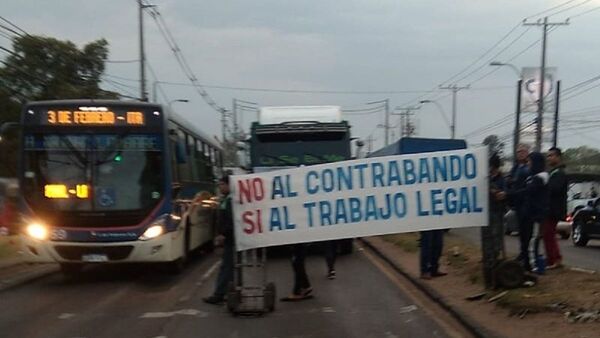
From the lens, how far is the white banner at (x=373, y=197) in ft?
36.7

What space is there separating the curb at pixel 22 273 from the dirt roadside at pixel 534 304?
7.21m

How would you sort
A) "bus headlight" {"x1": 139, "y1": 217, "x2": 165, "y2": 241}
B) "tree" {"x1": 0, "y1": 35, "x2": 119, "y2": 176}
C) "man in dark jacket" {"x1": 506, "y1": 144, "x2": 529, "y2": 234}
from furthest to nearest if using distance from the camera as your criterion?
"tree" {"x1": 0, "y1": 35, "x2": 119, "y2": 176} < "bus headlight" {"x1": 139, "y1": 217, "x2": 165, "y2": 241} < "man in dark jacket" {"x1": 506, "y1": 144, "x2": 529, "y2": 234}

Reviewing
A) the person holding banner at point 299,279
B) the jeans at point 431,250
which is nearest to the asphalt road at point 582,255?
the jeans at point 431,250

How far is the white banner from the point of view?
11.2m

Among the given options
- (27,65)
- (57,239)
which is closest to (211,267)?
(57,239)

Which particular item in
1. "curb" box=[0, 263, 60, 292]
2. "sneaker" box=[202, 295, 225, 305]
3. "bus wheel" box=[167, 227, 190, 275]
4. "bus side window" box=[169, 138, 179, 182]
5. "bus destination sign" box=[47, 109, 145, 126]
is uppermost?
"bus destination sign" box=[47, 109, 145, 126]

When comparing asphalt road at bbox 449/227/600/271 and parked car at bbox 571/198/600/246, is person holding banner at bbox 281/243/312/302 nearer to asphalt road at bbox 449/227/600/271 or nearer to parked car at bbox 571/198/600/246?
asphalt road at bbox 449/227/600/271

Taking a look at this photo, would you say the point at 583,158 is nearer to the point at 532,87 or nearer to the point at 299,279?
the point at 532,87

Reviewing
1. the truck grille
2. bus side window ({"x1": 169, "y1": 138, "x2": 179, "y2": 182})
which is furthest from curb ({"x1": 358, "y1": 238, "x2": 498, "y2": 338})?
the truck grille

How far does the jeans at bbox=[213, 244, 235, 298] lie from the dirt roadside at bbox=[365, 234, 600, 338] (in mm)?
3042

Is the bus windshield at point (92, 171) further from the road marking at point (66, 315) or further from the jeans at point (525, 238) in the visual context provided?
the jeans at point (525, 238)

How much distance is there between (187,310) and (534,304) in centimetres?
461

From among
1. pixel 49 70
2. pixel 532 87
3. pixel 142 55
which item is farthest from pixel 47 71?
pixel 532 87

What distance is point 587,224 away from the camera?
21500 millimetres
